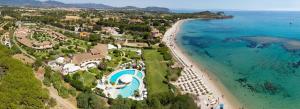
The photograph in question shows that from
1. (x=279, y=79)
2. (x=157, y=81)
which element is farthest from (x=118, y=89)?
(x=279, y=79)

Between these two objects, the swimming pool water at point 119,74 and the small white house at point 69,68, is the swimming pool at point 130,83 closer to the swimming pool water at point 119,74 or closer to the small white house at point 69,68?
A: the swimming pool water at point 119,74

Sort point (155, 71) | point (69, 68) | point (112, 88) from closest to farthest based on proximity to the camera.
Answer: point (112, 88) < point (69, 68) < point (155, 71)

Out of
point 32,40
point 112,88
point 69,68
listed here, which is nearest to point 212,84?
point 112,88

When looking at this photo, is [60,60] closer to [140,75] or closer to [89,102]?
[140,75]

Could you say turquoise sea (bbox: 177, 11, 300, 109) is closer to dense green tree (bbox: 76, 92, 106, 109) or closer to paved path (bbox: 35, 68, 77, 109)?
dense green tree (bbox: 76, 92, 106, 109)

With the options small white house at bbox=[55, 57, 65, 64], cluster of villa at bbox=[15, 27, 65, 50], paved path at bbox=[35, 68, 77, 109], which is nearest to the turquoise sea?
paved path at bbox=[35, 68, 77, 109]

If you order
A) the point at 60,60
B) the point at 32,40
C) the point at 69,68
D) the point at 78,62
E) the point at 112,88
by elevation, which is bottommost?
the point at 112,88

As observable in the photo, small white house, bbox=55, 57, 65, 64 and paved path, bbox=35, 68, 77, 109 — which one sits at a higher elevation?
small white house, bbox=55, 57, 65, 64

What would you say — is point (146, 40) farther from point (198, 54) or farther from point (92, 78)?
point (92, 78)
